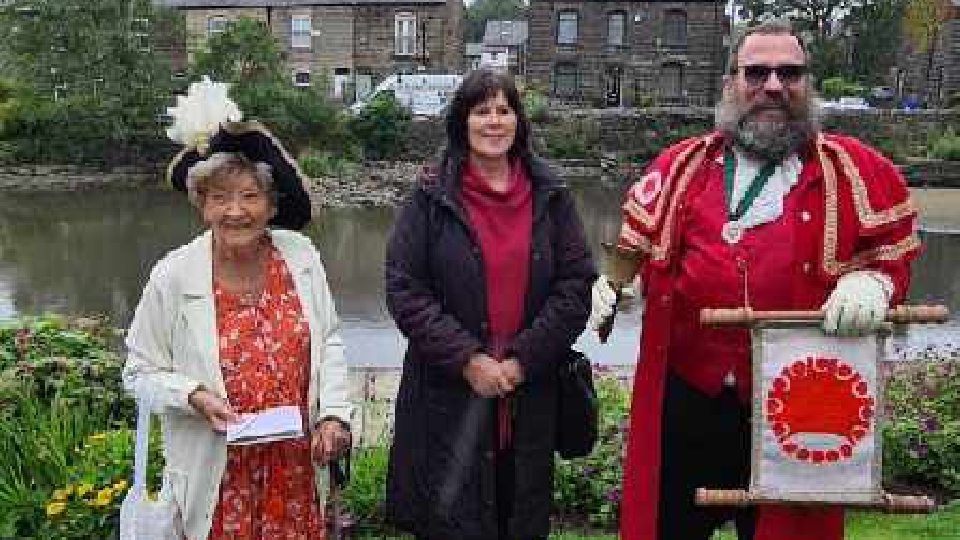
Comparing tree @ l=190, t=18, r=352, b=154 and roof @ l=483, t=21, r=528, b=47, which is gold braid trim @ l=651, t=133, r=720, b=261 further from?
roof @ l=483, t=21, r=528, b=47

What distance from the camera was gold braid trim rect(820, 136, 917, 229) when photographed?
2939 millimetres

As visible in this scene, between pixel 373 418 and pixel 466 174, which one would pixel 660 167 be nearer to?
pixel 466 174

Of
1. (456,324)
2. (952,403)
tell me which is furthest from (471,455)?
(952,403)

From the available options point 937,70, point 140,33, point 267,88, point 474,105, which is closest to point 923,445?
point 474,105

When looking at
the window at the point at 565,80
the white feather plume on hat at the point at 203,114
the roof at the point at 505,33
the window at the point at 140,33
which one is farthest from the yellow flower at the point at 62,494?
the roof at the point at 505,33

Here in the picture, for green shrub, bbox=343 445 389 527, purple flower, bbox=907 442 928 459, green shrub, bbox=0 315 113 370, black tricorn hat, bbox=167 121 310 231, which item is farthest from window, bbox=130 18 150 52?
black tricorn hat, bbox=167 121 310 231

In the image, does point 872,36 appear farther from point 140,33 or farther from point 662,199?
point 662,199

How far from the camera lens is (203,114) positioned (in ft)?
10.1

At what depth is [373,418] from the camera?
5.97m

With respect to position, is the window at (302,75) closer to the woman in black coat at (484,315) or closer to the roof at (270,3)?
the roof at (270,3)

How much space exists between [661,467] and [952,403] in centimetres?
290

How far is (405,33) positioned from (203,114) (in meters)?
32.6

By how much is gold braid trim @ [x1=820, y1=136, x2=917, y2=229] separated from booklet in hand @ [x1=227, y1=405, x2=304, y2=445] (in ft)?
5.30

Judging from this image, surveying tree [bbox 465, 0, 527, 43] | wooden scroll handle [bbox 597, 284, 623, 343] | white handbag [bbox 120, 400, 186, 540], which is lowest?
white handbag [bbox 120, 400, 186, 540]
